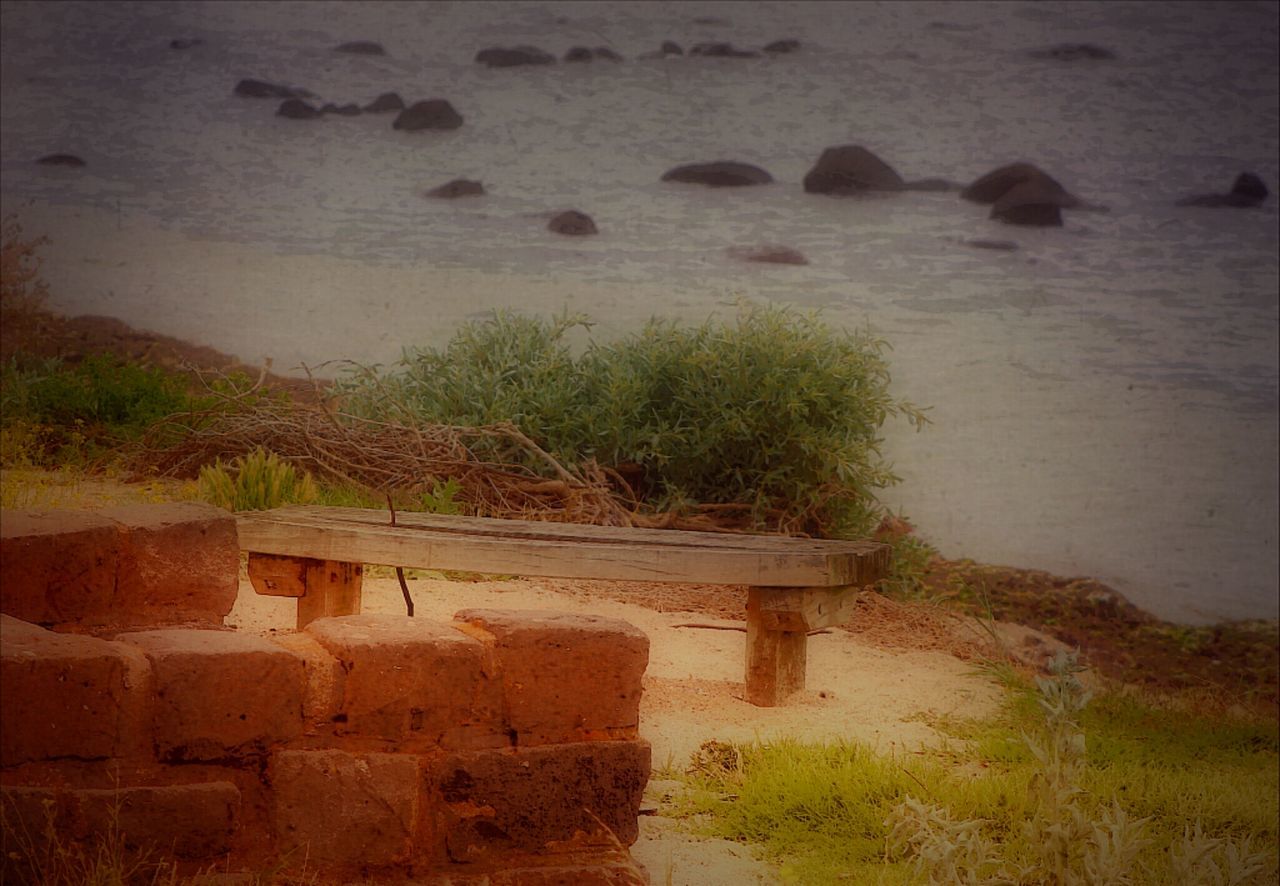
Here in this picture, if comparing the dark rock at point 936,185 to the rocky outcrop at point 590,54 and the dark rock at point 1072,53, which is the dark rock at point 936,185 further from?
the rocky outcrop at point 590,54

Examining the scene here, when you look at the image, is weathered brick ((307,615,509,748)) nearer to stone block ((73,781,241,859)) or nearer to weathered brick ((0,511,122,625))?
stone block ((73,781,241,859))

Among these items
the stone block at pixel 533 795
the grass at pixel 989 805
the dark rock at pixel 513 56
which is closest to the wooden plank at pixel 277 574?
the grass at pixel 989 805

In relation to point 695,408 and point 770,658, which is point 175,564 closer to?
point 770,658

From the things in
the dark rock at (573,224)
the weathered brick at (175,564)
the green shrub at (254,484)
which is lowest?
the green shrub at (254,484)

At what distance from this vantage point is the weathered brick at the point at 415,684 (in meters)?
2.67

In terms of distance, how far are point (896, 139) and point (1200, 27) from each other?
1.93 metres

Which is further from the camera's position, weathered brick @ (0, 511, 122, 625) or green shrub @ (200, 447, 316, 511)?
green shrub @ (200, 447, 316, 511)

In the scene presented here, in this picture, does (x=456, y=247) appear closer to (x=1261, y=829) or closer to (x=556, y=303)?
(x=556, y=303)

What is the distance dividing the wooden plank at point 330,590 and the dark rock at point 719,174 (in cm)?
393

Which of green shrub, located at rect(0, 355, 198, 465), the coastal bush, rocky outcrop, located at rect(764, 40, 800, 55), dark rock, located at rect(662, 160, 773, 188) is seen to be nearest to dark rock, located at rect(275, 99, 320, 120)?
the coastal bush

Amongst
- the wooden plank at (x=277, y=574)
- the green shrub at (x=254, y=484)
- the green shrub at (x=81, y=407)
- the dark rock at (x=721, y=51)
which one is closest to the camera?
the wooden plank at (x=277, y=574)

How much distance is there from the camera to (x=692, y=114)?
748cm

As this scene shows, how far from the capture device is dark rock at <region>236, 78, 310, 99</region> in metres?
7.05

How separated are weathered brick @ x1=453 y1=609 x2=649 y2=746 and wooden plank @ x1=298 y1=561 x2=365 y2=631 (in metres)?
1.42
